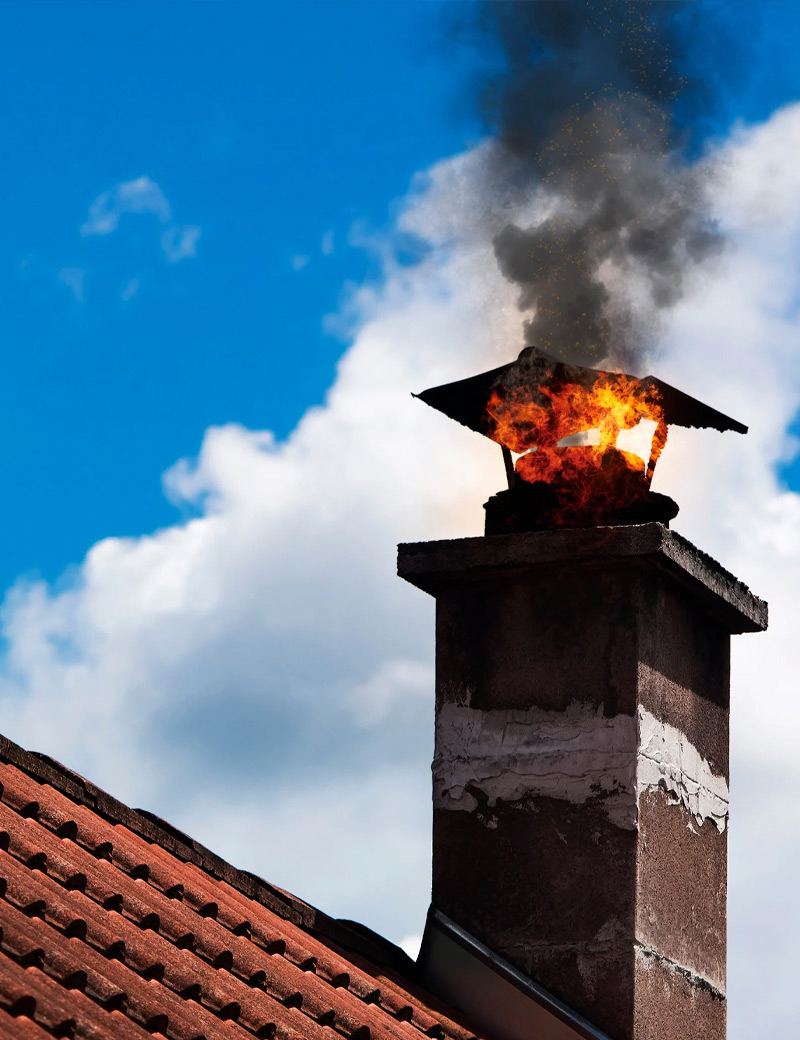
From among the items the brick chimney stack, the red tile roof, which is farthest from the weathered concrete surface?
the red tile roof

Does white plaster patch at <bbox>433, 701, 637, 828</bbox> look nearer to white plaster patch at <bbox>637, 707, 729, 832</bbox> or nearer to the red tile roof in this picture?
white plaster patch at <bbox>637, 707, 729, 832</bbox>

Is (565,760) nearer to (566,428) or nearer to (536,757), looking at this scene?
(536,757)

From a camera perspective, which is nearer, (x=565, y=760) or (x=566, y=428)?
(x=565, y=760)

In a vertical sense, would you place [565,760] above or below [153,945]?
above

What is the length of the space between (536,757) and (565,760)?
0.11 metres

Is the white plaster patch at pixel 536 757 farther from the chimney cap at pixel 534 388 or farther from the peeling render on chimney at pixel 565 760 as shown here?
the chimney cap at pixel 534 388

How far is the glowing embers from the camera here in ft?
20.4

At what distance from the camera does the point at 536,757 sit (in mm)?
5777

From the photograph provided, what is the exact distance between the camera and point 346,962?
211 inches

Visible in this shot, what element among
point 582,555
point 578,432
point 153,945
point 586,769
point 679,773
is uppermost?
point 578,432

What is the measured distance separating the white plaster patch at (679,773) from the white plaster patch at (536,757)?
3.1 inches

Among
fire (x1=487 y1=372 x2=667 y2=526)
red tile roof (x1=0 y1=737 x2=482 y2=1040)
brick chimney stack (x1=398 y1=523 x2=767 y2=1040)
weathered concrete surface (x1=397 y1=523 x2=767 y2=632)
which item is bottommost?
red tile roof (x1=0 y1=737 x2=482 y2=1040)

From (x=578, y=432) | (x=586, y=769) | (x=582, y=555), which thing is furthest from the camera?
(x=578, y=432)

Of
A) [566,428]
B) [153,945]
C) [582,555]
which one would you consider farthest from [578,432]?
[153,945]
